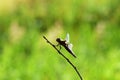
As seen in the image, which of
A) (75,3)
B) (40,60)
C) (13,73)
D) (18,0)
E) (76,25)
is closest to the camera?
(13,73)

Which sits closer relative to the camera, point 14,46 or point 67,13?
point 14,46

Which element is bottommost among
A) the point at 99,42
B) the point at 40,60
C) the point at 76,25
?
the point at 40,60

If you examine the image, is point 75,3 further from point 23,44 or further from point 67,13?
point 23,44

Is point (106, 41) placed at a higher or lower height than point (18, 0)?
lower

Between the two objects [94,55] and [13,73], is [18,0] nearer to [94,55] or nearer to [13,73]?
[94,55]

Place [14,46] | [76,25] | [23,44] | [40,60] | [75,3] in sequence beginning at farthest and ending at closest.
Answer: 1. [75,3]
2. [76,25]
3. [23,44]
4. [14,46]
5. [40,60]

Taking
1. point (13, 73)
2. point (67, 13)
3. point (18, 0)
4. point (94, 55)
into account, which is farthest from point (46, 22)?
point (13, 73)
